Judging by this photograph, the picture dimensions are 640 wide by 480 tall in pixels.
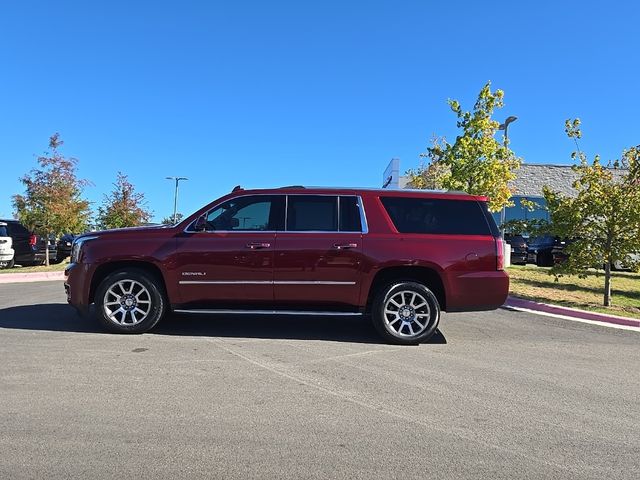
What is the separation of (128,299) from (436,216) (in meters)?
4.21

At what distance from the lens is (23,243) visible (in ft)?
57.8

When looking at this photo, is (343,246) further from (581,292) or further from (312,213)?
(581,292)

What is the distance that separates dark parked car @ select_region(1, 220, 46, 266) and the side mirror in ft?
43.9

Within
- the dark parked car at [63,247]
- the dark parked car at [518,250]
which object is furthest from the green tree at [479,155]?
the dark parked car at [63,247]

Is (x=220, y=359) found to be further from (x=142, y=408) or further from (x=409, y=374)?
(x=409, y=374)

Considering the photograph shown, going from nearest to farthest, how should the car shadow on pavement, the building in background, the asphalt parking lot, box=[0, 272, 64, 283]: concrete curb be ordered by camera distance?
the asphalt parking lot → the car shadow on pavement → box=[0, 272, 64, 283]: concrete curb → the building in background

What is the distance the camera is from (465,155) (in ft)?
51.4

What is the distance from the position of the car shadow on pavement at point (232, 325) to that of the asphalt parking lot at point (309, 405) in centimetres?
7

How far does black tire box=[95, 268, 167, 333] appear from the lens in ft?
22.2

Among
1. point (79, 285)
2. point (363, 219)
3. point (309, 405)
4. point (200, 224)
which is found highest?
point (363, 219)

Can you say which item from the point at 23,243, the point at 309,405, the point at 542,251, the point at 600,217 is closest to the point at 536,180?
the point at 542,251

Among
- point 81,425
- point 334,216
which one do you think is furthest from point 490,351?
point 81,425

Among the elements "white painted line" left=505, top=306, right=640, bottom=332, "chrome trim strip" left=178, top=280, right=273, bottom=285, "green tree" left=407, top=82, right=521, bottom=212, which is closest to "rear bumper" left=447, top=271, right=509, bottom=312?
"chrome trim strip" left=178, top=280, right=273, bottom=285

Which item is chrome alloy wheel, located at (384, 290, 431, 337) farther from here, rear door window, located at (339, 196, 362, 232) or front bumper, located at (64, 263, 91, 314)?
front bumper, located at (64, 263, 91, 314)
